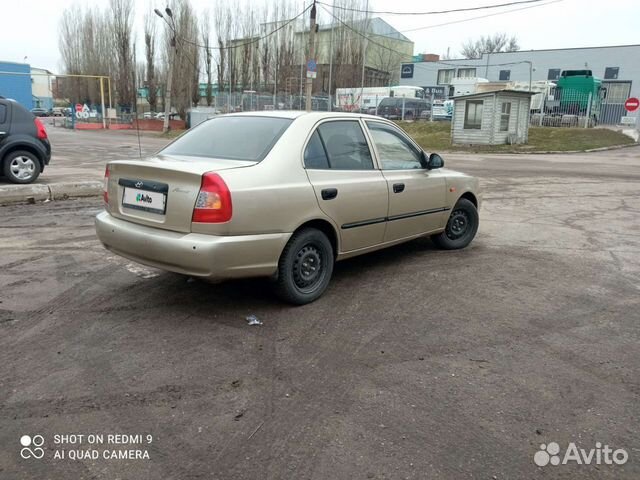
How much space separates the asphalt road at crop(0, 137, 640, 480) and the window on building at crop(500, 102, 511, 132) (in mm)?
20748

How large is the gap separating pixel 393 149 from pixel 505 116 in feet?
72.6

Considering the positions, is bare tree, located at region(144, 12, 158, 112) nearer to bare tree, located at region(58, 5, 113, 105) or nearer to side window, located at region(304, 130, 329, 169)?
bare tree, located at region(58, 5, 113, 105)

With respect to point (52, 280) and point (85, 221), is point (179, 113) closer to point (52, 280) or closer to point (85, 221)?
point (85, 221)

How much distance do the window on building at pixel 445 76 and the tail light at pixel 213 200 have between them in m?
62.9

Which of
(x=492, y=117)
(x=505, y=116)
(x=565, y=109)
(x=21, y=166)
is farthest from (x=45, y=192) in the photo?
(x=565, y=109)

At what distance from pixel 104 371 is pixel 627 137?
33378mm

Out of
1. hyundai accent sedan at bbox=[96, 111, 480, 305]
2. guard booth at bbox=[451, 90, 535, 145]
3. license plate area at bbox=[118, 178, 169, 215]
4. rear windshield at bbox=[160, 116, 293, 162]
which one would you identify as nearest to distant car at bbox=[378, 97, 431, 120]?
guard booth at bbox=[451, 90, 535, 145]

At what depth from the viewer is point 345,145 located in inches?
197

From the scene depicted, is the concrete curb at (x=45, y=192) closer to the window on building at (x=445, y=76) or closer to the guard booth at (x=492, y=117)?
the guard booth at (x=492, y=117)

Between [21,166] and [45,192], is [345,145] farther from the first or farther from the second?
[21,166]

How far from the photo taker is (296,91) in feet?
169

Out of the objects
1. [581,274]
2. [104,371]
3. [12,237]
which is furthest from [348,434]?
[12,237]

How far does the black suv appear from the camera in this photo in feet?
33.4

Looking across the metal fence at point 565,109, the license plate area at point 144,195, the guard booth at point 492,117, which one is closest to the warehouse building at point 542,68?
the metal fence at point 565,109
